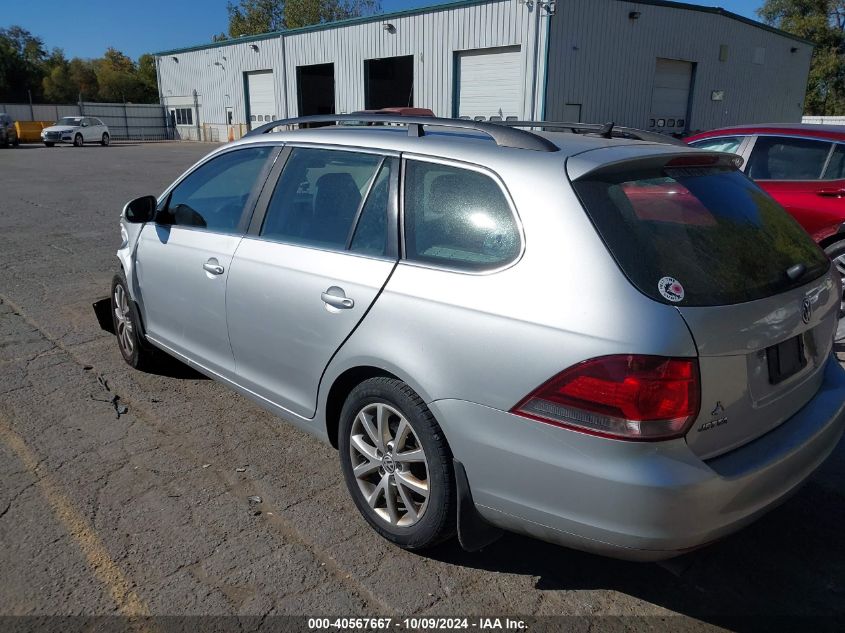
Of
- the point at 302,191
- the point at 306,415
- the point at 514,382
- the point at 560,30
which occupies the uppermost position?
the point at 560,30

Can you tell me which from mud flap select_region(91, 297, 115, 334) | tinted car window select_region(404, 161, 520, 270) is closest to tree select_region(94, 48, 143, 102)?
mud flap select_region(91, 297, 115, 334)

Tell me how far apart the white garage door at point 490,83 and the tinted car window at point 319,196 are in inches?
831

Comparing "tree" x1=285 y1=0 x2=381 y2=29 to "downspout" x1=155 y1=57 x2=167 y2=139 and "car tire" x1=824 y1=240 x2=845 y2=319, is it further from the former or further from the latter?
"car tire" x1=824 y1=240 x2=845 y2=319

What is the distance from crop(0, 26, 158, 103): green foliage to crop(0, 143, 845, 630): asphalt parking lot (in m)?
72.7

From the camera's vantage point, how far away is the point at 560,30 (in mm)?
22172

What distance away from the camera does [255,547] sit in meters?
2.92

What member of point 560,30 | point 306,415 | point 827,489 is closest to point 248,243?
point 306,415

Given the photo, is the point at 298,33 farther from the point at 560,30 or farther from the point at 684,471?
the point at 684,471

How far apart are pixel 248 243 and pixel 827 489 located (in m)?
3.20

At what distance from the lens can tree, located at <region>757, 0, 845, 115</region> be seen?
50.9 m

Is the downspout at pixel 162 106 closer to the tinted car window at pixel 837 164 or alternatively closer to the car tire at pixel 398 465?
the tinted car window at pixel 837 164

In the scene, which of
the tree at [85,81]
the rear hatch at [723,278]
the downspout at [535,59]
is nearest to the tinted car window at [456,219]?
the rear hatch at [723,278]

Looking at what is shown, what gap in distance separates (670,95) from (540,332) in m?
27.8

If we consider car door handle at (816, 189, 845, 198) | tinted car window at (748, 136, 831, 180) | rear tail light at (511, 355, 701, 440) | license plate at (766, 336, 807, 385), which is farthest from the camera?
tinted car window at (748, 136, 831, 180)
